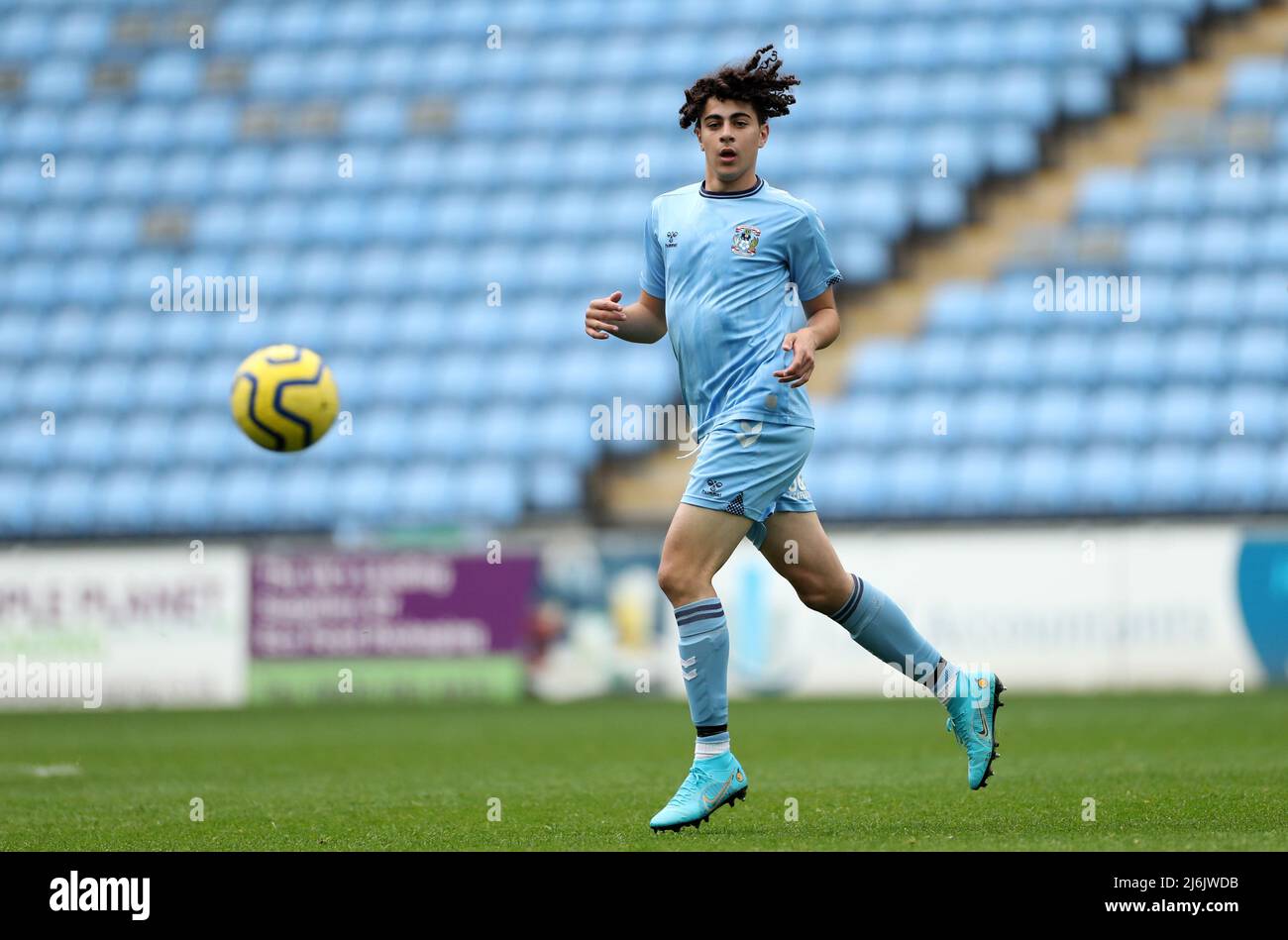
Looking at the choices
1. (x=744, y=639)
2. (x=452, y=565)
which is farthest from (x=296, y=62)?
(x=744, y=639)

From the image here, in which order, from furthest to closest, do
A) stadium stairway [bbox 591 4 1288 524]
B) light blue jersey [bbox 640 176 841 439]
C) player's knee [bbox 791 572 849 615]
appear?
stadium stairway [bbox 591 4 1288 524] → player's knee [bbox 791 572 849 615] → light blue jersey [bbox 640 176 841 439]

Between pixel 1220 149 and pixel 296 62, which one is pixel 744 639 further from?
pixel 296 62

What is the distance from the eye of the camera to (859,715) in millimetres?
11445

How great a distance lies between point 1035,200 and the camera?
17688 millimetres

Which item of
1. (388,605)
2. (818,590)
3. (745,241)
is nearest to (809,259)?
(745,241)

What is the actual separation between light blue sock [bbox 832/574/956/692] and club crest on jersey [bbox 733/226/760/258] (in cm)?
111

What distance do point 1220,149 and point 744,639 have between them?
7.36 metres

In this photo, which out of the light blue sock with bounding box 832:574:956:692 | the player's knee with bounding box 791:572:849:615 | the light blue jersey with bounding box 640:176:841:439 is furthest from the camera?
the light blue sock with bounding box 832:574:956:692

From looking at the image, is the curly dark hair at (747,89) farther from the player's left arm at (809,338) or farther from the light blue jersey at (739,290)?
the player's left arm at (809,338)

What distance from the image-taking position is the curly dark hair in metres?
5.70

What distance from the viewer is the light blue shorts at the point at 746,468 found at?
5566mm

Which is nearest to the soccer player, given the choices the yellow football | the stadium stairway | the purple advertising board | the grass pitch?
the grass pitch

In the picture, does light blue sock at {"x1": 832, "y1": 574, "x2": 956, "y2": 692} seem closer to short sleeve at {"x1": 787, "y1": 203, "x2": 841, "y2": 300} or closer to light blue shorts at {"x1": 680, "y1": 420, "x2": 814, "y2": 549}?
light blue shorts at {"x1": 680, "y1": 420, "x2": 814, "y2": 549}
